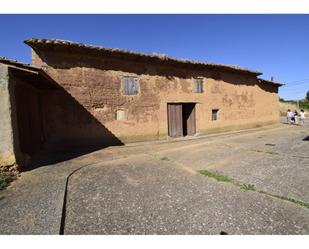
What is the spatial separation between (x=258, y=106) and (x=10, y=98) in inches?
733

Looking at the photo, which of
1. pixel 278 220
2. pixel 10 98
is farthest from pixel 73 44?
pixel 278 220

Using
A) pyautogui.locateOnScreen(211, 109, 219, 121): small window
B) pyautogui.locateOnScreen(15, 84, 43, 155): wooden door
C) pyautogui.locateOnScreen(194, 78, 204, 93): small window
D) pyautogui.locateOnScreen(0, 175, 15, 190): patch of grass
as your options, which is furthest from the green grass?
pyautogui.locateOnScreen(211, 109, 219, 121): small window

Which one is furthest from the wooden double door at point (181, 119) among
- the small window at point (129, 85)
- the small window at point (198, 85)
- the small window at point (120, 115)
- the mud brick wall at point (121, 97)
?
the small window at point (120, 115)

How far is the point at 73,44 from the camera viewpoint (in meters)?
10.7

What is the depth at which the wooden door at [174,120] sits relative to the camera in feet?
47.8

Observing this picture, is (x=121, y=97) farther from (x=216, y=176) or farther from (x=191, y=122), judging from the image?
(x=216, y=176)

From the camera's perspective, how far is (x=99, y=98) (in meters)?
11.9

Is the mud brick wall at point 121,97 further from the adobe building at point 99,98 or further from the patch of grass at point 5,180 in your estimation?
the patch of grass at point 5,180

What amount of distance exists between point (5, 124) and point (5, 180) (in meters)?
1.50

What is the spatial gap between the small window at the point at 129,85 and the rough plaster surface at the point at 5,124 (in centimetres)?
648

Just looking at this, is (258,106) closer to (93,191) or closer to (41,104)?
(41,104)

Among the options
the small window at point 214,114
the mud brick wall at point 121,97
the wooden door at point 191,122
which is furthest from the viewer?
the small window at point 214,114

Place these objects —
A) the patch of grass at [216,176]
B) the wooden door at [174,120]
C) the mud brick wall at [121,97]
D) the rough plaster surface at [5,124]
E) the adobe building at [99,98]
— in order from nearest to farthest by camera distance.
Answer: the patch of grass at [216,176] < the rough plaster surface at [5,124] < the adobe building at [99,98] < the mud brick wall at [121,97] < the wooden door at [174,120]

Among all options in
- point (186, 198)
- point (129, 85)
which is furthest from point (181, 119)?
point (186, 198)
